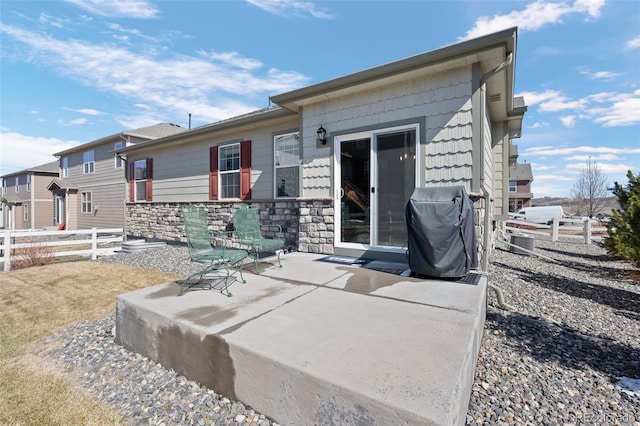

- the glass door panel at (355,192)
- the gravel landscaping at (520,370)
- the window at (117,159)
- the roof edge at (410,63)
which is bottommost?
the gravel landscaping at (520,370)

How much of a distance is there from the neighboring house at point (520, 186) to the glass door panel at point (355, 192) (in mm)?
32655

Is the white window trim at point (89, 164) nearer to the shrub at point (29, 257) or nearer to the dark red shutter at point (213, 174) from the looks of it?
the shrub at point (29, 257)

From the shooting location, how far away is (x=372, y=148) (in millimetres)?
5074

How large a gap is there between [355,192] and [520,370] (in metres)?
3.94

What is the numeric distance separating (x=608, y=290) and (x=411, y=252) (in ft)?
13.1

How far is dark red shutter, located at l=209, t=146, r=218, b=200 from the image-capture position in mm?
8570

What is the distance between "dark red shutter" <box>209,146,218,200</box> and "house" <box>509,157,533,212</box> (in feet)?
108

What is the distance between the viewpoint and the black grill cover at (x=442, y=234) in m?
3.50

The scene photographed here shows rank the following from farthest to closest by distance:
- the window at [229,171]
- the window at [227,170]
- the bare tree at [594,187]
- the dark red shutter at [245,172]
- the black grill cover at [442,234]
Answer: the bare tree at [594,187]
the window at [229,171]
the window at [227,170]
the dark red shutter at [245,172]
the black grill cover at [442,234]

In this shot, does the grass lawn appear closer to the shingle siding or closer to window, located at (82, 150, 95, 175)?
the shingle siding

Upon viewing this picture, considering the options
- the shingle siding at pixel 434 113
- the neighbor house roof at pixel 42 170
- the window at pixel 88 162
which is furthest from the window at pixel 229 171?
the neighbor house roof at pixel 42 170

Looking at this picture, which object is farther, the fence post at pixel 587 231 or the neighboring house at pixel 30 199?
the neighboring house at pixel 30 199

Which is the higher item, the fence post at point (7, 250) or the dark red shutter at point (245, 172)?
the dark red shutter at point (245, 172)

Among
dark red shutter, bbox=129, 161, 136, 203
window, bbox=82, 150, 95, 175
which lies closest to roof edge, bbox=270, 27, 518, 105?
dark red shutter, bbox=129, 161, 136, 203
